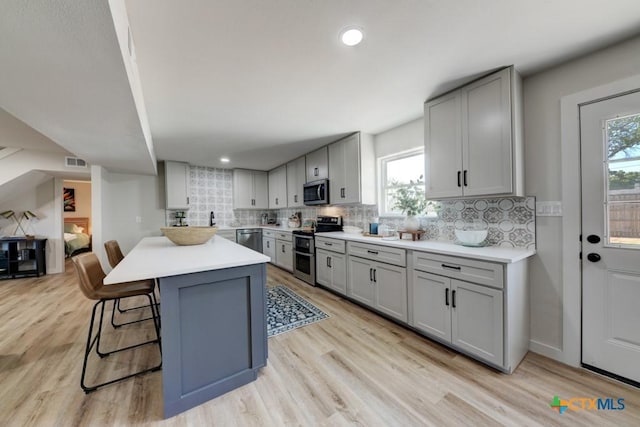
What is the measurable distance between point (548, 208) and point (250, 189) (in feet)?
17.7

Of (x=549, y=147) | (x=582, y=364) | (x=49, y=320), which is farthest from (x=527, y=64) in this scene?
(x=49, y=320)

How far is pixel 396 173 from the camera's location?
3354mm

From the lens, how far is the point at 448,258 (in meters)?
2.02

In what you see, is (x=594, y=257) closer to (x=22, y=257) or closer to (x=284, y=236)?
(x=284, y=236)

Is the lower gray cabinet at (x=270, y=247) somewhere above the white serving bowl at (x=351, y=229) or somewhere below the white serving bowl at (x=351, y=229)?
below

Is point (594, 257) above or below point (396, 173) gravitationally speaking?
below

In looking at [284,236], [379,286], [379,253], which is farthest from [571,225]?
[284,236]

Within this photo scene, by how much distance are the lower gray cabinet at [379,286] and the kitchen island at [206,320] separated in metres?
1.39

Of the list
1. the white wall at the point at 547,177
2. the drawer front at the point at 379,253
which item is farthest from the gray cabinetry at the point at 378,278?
the white wall at the point at 547,177

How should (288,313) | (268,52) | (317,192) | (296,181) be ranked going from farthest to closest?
1. (296,181)
2. (317,192)
3. (288,313)
4. (268,52)

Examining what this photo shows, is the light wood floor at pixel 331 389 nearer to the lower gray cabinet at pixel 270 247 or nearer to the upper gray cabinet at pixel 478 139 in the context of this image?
the upper gray cabinet at pixel 478 139

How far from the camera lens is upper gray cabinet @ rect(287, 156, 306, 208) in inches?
186

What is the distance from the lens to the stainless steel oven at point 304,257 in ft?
12.4

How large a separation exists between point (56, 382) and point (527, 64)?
13.9ft
